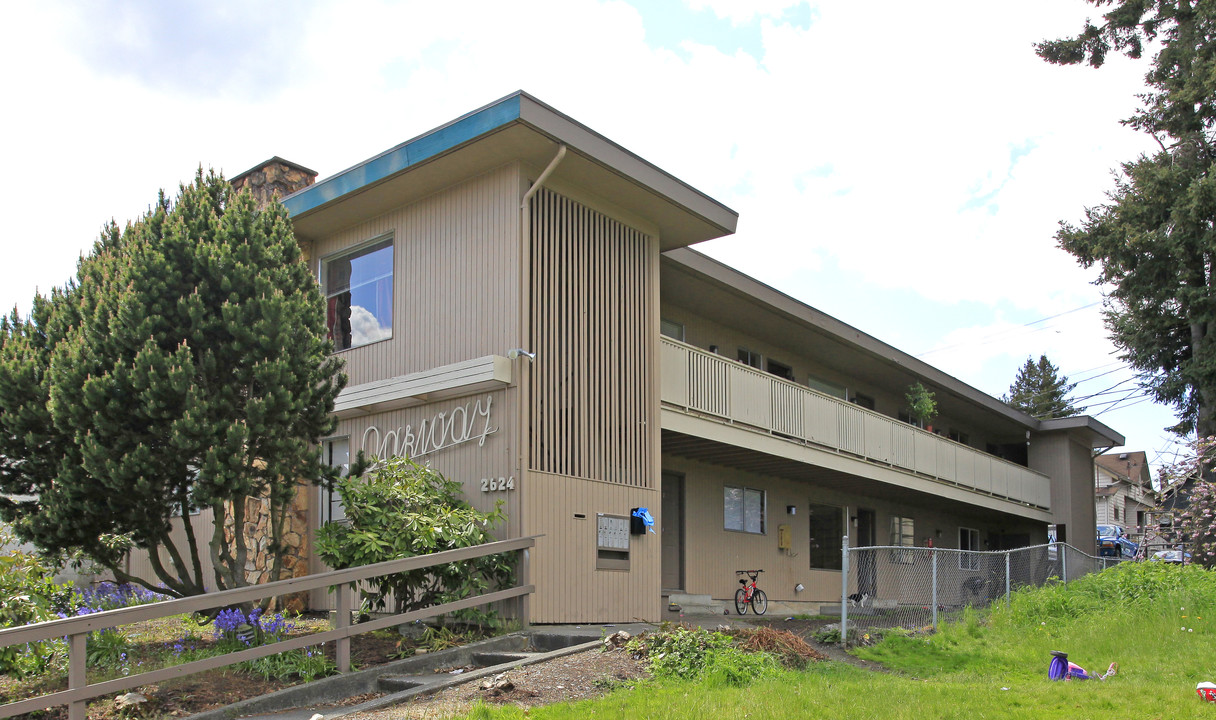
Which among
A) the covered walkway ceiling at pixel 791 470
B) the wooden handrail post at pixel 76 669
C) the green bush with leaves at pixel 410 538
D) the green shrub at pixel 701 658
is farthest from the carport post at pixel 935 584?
the wooden handrail post at pixel 76 669

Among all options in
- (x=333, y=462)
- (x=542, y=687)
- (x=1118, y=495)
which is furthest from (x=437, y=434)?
(x=1118, y=495)

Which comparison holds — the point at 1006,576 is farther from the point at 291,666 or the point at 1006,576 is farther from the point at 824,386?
the point at 291,666

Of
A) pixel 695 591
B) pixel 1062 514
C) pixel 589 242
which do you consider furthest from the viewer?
pixel 1062 514

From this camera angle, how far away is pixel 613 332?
12820 millimetres

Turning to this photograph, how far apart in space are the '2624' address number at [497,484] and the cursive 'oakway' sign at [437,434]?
47 cm

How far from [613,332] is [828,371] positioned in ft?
36.4

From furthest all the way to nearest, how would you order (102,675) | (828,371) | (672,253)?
(828,371) → (672,253) → (102,675)

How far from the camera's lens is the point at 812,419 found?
1753cm

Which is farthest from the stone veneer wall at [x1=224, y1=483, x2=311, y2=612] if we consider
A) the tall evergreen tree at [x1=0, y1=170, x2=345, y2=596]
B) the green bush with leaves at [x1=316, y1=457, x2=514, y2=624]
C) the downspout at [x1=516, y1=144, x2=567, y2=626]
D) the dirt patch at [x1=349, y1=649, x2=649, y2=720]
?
the dirt patch at [x1=349, y1=649, x2=649, y2=720]

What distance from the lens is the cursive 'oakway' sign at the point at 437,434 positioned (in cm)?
1157

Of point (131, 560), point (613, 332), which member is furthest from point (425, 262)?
point (131, 560)

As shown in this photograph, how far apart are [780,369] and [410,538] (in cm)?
1233

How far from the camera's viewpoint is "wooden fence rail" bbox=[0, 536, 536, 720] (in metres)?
6.67

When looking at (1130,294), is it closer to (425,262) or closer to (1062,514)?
(1062,514)
